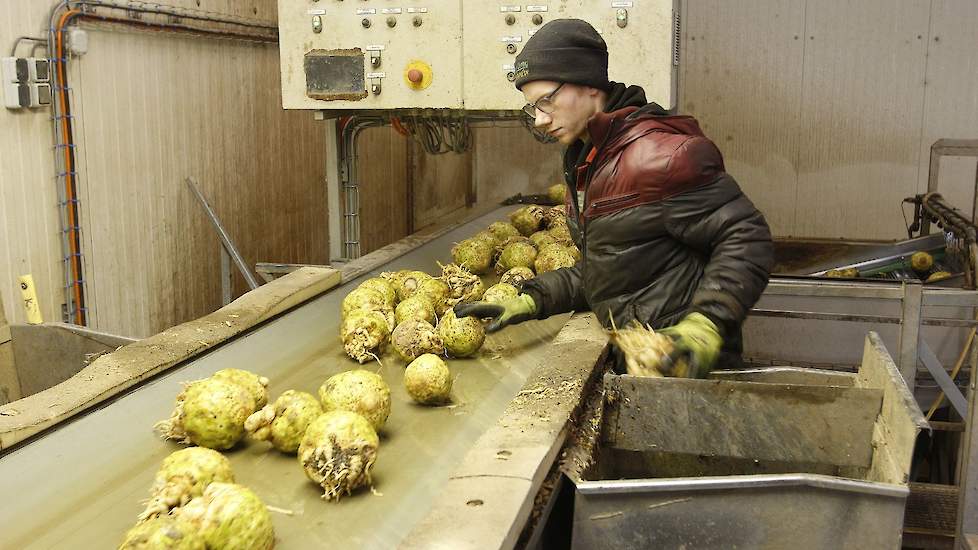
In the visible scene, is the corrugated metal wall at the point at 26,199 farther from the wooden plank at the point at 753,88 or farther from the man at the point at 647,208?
the wooden plank at the point at 753,88

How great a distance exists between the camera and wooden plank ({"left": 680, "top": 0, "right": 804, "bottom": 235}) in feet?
23.0

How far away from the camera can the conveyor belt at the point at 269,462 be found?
1.78 meters

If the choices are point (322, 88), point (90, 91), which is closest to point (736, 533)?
point (322, 88)

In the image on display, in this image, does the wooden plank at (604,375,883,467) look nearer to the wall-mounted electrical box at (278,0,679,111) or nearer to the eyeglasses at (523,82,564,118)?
the eyeglasses at (523,82,564,118)

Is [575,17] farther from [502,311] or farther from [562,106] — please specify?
[502,311]

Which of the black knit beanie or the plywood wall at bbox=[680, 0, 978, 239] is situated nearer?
the black knit beanie

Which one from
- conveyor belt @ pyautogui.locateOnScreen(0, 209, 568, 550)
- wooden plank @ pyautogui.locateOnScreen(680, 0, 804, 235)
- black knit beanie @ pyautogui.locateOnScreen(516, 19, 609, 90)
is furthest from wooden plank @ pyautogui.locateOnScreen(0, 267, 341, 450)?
wooden plank @ pyautogui.locateOnScreen(680, 0, 804, 235)

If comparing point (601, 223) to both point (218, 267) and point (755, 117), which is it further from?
point (755, 117)

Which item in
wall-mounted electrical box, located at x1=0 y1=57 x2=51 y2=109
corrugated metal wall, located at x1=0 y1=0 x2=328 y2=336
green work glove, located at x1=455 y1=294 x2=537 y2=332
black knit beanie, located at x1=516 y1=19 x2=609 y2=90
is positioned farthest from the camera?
corrugated metal wall, located at x1=0 y1=0 x2=328 y2=336

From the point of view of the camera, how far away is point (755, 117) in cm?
718

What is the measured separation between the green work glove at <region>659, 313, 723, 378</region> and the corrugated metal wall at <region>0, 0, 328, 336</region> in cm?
293

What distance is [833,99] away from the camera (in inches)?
274

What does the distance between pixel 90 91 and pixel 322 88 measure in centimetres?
118

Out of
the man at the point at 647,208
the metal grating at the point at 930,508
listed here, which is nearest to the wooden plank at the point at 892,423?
the man at the point at 647,208
